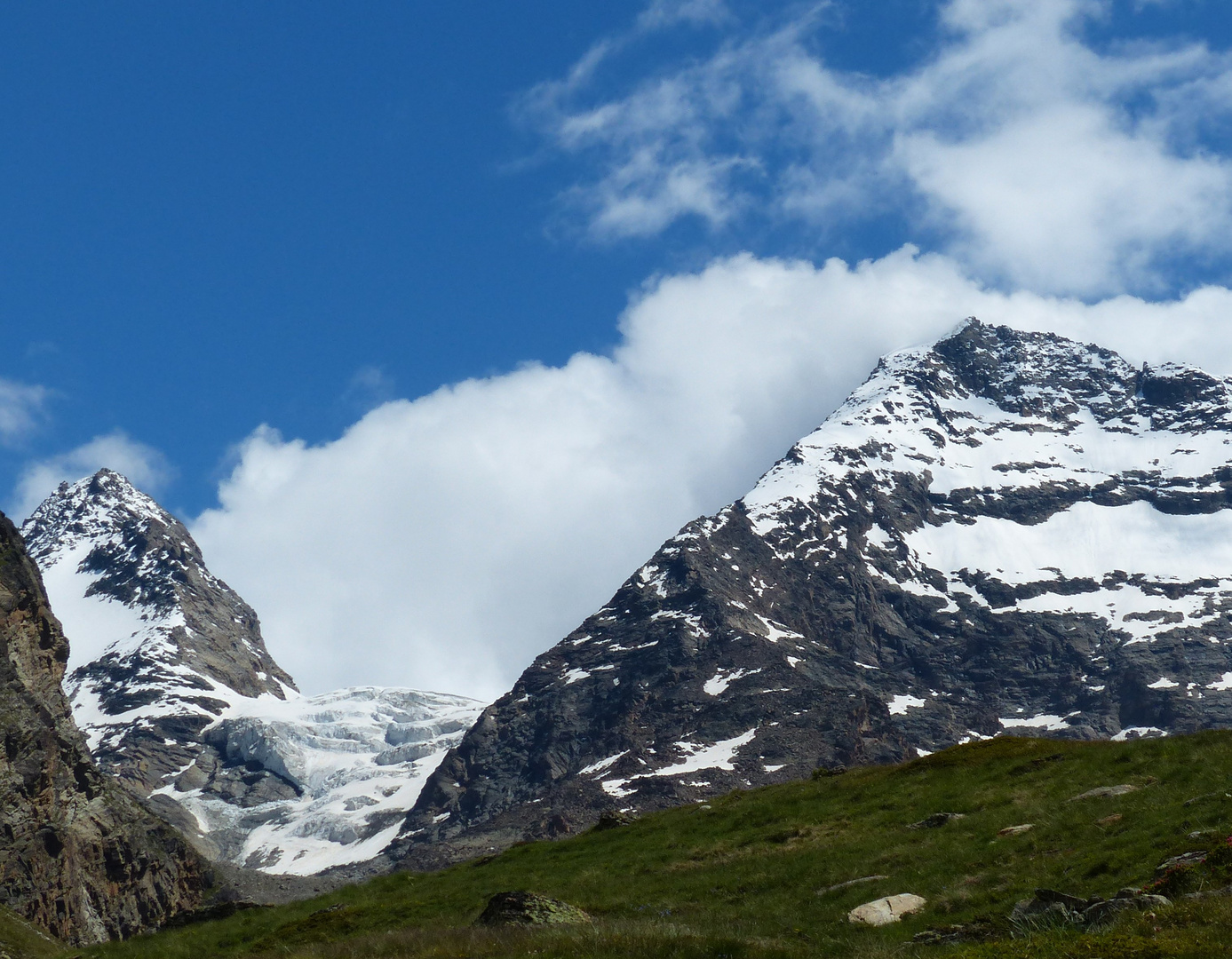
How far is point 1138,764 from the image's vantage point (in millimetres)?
37750

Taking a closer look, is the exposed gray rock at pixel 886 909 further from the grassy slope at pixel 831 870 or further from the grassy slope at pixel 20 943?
the grassy slope at pixel 20 943

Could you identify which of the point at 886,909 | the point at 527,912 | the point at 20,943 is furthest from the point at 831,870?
the point at 20,943

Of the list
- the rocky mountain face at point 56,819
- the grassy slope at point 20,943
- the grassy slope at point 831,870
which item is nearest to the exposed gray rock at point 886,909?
the grassy slope at point 831,870

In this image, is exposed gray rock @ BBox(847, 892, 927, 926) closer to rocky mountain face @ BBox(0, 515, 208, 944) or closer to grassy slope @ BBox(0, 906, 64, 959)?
grassy slope @ BBox(0, 906, 64, 959)

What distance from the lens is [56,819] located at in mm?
126312

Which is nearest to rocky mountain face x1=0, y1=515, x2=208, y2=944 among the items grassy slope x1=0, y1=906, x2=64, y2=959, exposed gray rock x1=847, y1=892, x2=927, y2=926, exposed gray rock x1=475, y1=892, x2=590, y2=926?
grassy slope x1=0, y1=906, x2=64, y2=959

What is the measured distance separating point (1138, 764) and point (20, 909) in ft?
338

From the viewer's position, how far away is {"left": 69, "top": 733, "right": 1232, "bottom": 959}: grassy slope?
78.8 ft

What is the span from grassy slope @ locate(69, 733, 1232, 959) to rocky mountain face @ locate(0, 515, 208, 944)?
72.1 meters

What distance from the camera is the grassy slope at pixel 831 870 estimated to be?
24016mm

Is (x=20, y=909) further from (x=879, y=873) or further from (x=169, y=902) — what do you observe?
(x=879, y=873)

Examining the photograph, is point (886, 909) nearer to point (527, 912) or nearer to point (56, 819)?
point (527, 912)

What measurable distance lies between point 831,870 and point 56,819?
115723mm

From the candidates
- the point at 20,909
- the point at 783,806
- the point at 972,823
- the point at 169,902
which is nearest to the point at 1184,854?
the point at 972,823
